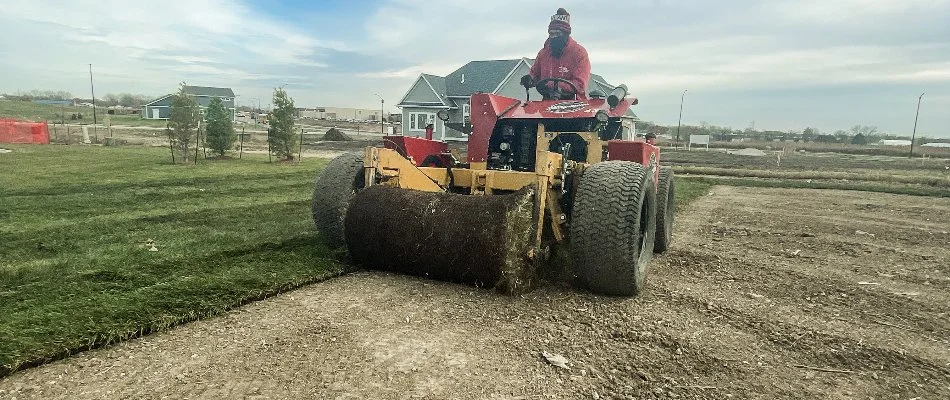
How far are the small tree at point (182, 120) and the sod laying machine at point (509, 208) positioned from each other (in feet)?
51.7

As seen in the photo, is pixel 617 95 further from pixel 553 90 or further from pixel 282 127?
pixel 282 127

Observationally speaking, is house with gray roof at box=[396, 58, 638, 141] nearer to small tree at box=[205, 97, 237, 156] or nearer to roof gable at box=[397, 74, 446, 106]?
roof gable at box=[397, 74, 446, 106]

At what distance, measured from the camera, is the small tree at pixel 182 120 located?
19.4 m

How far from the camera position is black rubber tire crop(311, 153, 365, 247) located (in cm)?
588

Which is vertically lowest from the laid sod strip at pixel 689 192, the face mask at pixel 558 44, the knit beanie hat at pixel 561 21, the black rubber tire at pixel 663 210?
the laid sod strip at pixel 689 192

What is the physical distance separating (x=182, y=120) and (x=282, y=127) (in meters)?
3.45

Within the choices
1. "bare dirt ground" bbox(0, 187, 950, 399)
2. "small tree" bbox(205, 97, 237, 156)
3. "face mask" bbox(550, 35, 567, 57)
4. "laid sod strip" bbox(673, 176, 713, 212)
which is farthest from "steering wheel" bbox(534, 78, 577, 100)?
"small tree" bbox(205, 97, 237, 156)

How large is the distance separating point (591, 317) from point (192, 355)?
279 centimetres

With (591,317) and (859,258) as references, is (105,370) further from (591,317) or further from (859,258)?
(859,258)

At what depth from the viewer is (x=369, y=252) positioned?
17.4 feet

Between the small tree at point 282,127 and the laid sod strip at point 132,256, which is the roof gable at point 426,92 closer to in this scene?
the small tree at point 282,127

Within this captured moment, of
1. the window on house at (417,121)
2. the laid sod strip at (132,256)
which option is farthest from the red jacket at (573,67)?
the window on house at (417,121)

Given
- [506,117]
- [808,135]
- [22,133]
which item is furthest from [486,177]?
[808,135]

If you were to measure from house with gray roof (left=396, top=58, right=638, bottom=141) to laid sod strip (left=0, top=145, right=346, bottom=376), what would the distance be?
25.8 meters
